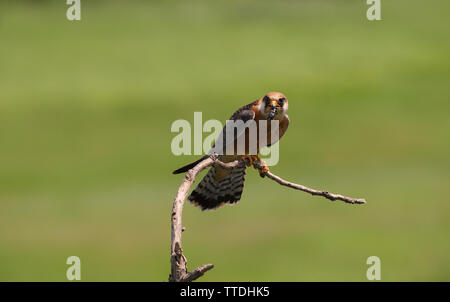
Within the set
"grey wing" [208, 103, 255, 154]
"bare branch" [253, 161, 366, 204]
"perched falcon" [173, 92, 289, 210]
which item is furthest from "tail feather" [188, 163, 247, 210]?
"bare branch" [253, 161, 366, 204]

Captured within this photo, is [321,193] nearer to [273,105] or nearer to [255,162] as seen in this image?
[273,105]

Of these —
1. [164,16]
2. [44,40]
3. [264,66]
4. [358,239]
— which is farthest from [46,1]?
[358,239]

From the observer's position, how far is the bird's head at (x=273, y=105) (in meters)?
7.48

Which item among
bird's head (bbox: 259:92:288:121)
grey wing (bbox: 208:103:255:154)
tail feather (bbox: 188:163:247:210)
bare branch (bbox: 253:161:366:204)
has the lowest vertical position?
tail feather (bbox: 188:163:247:210)

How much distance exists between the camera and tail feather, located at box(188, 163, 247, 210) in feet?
27.2

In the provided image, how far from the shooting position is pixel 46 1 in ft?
155

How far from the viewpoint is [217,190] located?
27.4ft

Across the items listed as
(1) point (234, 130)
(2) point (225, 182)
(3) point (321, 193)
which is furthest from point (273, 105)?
(3) point (321, 193)

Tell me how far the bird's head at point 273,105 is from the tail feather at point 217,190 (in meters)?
0.80

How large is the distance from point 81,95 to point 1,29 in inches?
222

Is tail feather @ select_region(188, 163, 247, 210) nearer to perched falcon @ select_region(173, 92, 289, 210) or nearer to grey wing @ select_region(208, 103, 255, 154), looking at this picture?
perched falcon @ select_region(173, 92, 289, 210)

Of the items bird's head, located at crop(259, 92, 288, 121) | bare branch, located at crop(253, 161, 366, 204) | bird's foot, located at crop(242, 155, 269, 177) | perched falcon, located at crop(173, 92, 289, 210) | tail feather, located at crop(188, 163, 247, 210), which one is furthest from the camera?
tail feather, located at crop(188, 163, 247, 210)

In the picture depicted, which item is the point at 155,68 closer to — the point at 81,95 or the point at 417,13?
the point at 81,95

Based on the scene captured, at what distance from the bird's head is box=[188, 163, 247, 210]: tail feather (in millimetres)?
800
